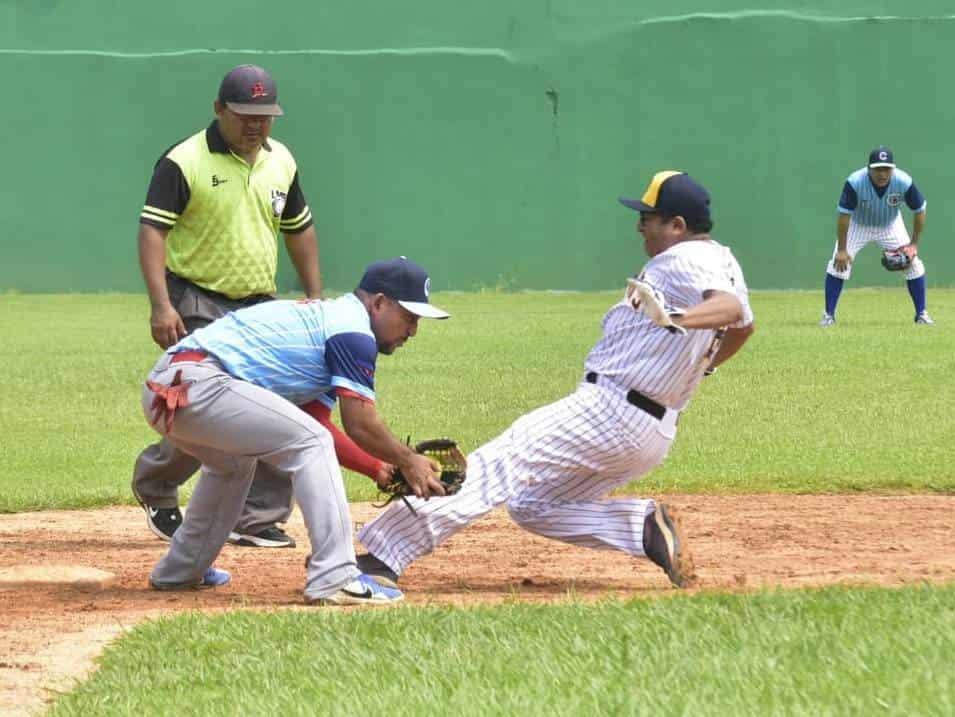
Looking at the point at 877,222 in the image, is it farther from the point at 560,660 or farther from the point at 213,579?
the point at 560,660

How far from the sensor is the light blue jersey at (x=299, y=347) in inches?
218

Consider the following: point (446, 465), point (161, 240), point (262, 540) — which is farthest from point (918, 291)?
point (446, 465)

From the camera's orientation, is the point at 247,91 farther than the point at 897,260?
No

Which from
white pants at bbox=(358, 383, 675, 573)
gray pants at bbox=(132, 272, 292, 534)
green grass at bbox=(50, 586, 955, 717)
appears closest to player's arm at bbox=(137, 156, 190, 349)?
gray pants at bbox=(132, 272, 292, 534)

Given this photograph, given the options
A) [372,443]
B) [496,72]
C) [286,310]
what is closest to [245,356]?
[286,310]

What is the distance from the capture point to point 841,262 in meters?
17.6

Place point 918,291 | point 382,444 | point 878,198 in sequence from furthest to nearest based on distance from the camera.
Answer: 1. point 878,198
2. point 918,291
3. point 382,444

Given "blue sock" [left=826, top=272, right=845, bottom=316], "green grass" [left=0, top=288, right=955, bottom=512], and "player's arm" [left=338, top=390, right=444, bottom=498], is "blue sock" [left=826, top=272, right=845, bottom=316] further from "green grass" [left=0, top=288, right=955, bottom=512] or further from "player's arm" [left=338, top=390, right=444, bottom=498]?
"player's arm" [left=338, top=390, right=444, bottom=498]

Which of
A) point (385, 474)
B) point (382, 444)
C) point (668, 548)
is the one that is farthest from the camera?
point (668, 548)

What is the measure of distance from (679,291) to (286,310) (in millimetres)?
1330

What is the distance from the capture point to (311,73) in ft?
76.1

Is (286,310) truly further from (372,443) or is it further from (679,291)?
(679,291)

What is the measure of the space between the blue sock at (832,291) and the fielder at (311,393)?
12418 mm

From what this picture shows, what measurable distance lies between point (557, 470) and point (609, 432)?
241 millimetres
